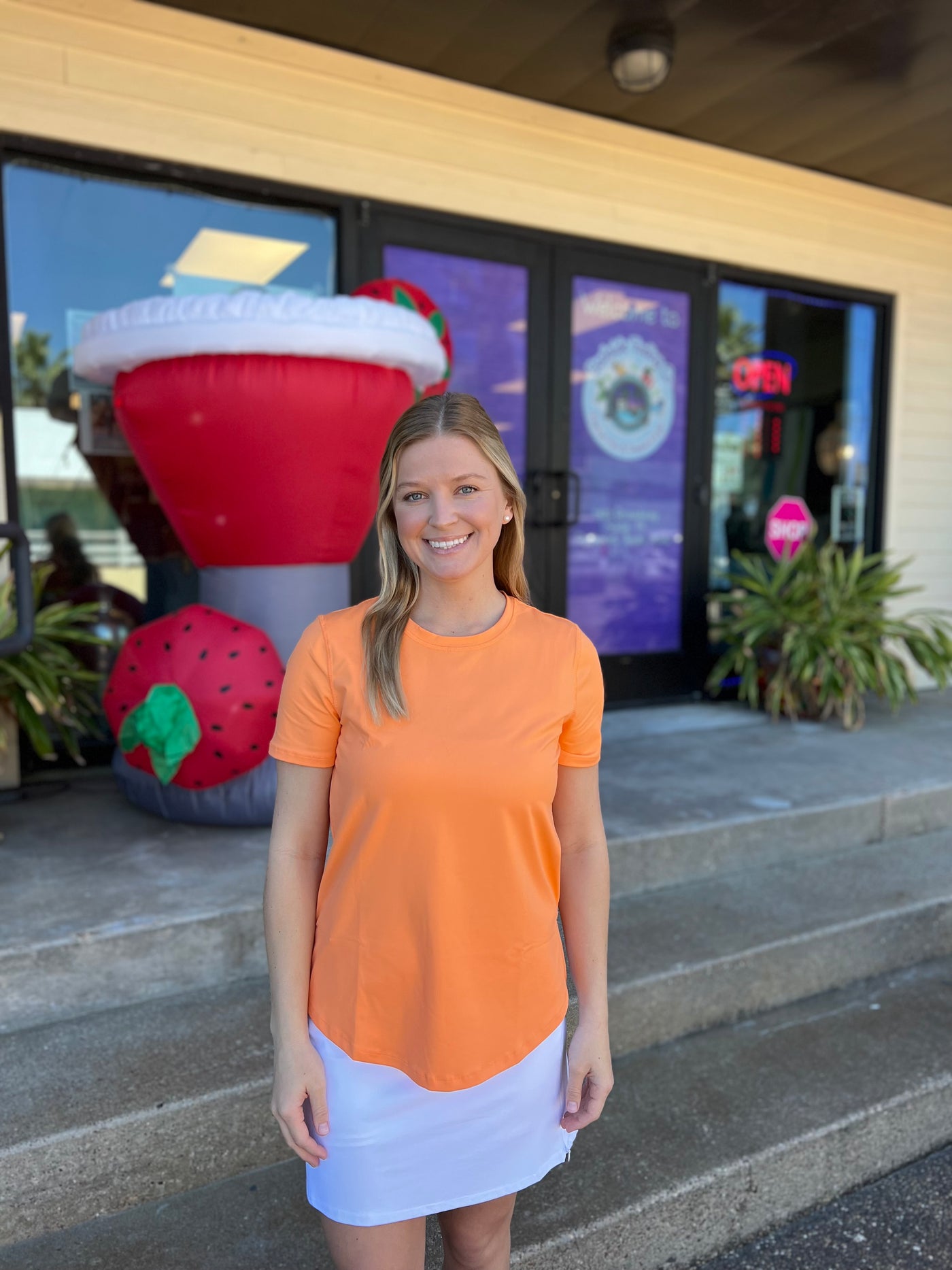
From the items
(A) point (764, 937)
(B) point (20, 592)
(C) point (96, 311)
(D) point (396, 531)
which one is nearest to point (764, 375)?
(C) point (96, 311)

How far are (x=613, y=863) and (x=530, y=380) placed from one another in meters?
2.67

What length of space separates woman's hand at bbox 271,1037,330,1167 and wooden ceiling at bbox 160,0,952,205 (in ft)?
12.3

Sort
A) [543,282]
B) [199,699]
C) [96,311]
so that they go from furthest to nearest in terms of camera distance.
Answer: [543,282] → [96,311] → [199,699]

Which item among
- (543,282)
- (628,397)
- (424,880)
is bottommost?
(424,880)

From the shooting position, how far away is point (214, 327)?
265 cm

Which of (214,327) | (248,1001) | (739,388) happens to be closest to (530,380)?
(739,388)

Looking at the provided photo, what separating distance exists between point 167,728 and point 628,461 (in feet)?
10.2

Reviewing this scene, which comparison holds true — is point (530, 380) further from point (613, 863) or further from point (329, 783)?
point (329, 783)

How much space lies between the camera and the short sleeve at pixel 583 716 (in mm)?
1292

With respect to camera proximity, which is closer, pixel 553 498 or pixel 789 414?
pixel 553 498

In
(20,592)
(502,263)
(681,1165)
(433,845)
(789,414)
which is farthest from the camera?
(789,414)

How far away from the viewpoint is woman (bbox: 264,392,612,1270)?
1183 mm

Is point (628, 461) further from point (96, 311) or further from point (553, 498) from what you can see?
point (96, 311)

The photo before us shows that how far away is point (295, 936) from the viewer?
1224 mm
